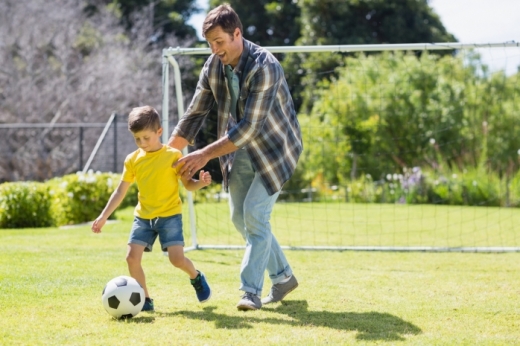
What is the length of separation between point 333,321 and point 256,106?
4.18 ft

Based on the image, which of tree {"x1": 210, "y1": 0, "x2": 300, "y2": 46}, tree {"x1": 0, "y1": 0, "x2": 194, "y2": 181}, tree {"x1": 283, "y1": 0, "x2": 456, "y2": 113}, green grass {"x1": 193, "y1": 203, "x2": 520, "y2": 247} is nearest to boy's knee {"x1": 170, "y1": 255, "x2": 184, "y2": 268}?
green grass {"x1": 193, "y1": 203, "x2": 520, "y2": 247}

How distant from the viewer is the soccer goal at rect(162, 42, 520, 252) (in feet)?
39.1

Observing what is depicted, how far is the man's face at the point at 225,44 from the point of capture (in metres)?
4.21

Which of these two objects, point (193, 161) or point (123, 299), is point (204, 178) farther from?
point (123, 299)

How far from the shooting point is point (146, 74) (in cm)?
2048

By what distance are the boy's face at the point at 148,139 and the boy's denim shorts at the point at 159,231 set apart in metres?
0.42

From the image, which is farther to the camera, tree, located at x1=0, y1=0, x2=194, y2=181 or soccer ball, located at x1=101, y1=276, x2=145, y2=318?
tree, located at x1=0, y1=0, x2=194, y2=181

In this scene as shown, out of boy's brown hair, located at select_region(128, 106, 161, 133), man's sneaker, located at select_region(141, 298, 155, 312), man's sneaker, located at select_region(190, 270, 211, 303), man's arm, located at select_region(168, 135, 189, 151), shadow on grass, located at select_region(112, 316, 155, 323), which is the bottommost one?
shadow on grass, located at select_region(112, 316, 155, 323)

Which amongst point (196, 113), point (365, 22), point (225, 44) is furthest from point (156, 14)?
point (225, 44)

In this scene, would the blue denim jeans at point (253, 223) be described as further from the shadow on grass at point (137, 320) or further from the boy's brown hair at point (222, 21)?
the boy's brown hair at point (222, 21)

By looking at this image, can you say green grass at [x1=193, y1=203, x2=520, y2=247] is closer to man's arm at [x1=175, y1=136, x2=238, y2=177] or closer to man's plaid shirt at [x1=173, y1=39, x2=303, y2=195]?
man's plaid shirt at [x1=173, y1=39, x2=303, y2=195]

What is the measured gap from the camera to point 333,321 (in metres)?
4.18

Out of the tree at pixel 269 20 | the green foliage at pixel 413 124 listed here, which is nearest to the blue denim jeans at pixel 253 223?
the green foliage at pixel 413 124

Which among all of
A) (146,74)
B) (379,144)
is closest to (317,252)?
(379,144)
